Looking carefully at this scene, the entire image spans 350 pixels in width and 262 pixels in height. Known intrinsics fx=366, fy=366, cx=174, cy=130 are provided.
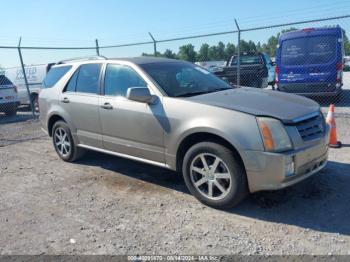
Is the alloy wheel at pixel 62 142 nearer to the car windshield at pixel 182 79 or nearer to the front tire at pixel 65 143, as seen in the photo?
the front tire at pixel 65 143

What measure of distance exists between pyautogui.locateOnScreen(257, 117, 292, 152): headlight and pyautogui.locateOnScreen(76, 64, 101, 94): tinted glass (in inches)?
110

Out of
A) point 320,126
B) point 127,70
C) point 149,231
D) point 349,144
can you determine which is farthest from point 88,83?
point 349,144

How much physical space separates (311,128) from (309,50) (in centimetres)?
799

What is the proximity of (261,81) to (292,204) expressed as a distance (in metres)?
8.80

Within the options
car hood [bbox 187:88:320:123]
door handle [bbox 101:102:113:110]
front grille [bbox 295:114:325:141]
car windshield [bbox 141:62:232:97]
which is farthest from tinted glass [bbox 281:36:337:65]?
door handle [bbox 101:102:113:110]

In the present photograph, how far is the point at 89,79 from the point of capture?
5.84m

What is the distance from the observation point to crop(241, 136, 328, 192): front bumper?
12.3ft

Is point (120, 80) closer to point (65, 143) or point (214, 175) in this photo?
point (65, 143)

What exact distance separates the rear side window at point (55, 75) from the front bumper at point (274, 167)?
12.8 ft

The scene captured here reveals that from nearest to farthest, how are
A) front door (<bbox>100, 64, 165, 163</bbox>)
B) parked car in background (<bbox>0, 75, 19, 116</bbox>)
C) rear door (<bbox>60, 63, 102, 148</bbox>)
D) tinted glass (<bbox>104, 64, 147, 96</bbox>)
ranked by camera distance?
front door (<bbox>100, 64, 165, 163</bbox>)
tinted glass (<bbox>104, 64, 147, 96</bbox>)
rear door (<bbox>60, 63, 102, 148</bbox>)
parked car in background (<bbox>0, 75, 19, 116</bbox>)

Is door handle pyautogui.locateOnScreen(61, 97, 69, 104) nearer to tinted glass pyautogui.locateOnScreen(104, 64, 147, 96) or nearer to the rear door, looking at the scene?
the rear door

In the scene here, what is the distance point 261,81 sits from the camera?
41.2 ft

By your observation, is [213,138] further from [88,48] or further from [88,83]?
[88,48]

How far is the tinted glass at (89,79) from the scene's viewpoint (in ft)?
18.5
